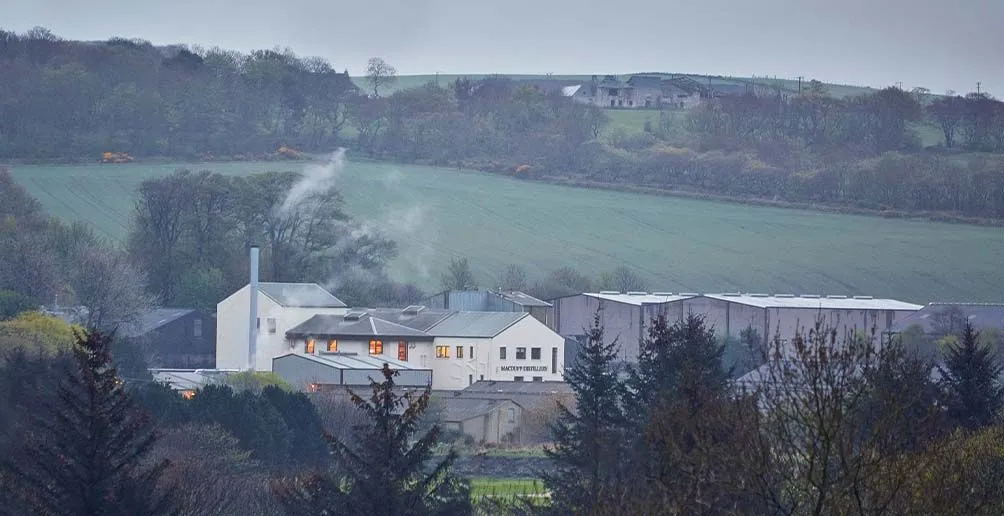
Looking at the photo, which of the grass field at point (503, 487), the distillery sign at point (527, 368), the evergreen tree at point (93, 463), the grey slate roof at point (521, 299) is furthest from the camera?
the grey slate roof at point (521, 299)

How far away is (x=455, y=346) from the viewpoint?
6750 centimetres

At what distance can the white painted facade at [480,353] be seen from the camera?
67.3 m

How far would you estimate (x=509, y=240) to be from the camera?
98062mm

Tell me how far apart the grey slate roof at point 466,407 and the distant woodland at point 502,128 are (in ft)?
163

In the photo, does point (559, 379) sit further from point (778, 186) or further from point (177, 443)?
point (778, 186)

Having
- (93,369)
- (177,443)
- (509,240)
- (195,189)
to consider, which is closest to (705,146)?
(509,240)

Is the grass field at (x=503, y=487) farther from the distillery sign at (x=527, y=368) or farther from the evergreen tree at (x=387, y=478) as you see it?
the distillery sign at (x=527, y=368)

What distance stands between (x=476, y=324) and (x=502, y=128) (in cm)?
5804

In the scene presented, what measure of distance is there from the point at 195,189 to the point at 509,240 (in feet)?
62.6

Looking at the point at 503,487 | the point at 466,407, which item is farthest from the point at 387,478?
the point at 466,407

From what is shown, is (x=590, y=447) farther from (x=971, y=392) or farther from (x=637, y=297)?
(x=637, y=297)

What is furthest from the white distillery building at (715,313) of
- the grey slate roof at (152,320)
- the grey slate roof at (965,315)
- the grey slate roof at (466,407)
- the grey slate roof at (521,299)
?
the grey slate roof at (152,320)

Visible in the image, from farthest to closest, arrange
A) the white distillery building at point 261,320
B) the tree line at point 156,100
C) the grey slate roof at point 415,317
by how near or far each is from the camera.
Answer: the tree line at point 156,100 < the grey slate roof at point 415,317 < the white distillery building at point 261,320

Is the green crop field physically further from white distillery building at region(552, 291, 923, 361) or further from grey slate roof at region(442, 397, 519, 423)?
grey slate roof at region(442, 397, 519, 423)
